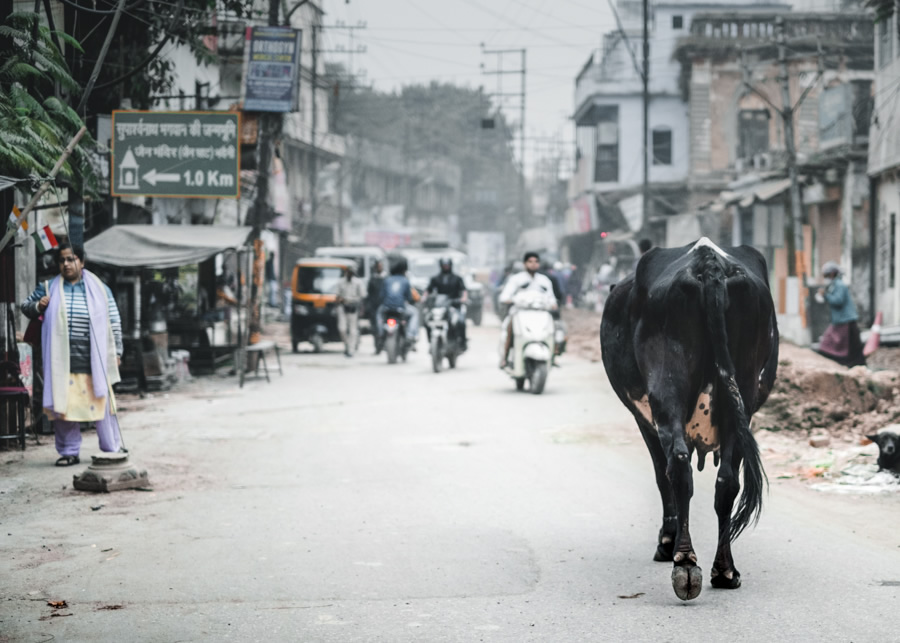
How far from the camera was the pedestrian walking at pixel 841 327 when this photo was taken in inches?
690

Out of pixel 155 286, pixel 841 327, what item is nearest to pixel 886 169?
pixel 841 327

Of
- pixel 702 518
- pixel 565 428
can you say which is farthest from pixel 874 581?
pixel 565 428

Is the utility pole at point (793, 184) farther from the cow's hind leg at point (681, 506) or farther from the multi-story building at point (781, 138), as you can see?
the cow's hind leg at point (681, 506)

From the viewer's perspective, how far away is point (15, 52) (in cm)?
896

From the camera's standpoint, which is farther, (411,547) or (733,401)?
(411,547)

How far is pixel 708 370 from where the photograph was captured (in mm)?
Result: 5406

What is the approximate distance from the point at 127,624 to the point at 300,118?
49.2 m

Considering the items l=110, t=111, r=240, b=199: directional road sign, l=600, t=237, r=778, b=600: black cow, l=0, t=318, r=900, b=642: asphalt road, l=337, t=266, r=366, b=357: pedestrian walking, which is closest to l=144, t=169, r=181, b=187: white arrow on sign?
l=110, t=111, r=240, b=199: directional road sign

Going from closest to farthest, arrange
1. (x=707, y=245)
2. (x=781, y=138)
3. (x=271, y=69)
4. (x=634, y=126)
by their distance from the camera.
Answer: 1. (x=707, y=245)
2. (x=271, y=69)
3. (x=781, y=138)
4. (x=634, y=126)

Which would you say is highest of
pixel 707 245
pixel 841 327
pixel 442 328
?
pixel 707 245

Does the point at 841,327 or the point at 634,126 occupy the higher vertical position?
the point at 634,126

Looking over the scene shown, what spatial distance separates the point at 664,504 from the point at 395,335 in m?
15.8

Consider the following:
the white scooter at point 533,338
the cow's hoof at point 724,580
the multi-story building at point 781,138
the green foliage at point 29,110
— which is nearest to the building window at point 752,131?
the multi-story building at point 781,138

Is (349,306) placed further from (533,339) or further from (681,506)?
(681,506)
